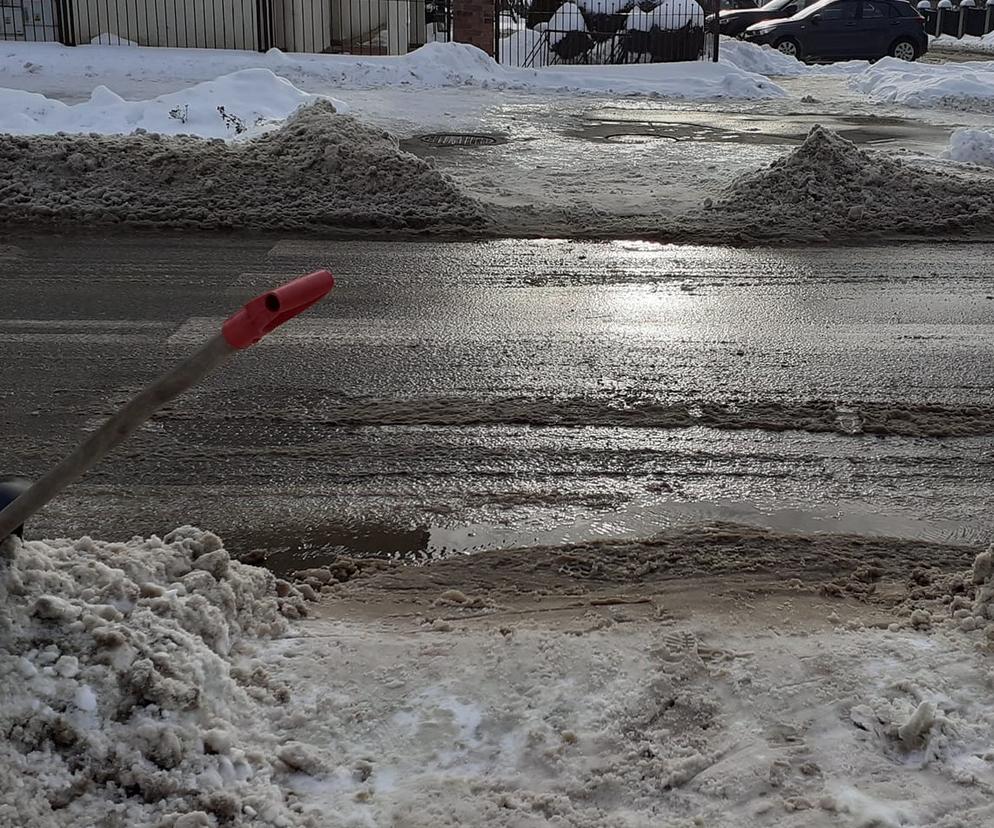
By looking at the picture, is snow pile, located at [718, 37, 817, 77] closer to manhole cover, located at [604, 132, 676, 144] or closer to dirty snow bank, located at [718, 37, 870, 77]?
dirty snow bank, located at [718, 37, 870, 77]

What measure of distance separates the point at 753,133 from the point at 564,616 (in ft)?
42.0

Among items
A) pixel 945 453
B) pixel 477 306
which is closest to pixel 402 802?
pixel 945 453

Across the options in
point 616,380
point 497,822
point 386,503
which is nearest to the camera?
point 497,822

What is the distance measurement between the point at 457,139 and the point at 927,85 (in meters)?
11.4

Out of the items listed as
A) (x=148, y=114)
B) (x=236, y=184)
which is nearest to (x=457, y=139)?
(x=148, y=114)

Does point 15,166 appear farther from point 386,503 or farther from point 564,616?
point 564,616

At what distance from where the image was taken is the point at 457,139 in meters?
14.0

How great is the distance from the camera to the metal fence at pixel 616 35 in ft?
79.8

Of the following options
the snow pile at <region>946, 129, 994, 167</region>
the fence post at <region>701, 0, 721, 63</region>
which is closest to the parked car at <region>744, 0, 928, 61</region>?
the fence post at <region>701, 0, 721, 63</region>

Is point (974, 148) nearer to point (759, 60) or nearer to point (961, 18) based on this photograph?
point (759, 60)

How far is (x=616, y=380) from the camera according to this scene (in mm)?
5730

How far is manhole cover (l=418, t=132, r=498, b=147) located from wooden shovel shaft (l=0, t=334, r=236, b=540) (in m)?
11.4

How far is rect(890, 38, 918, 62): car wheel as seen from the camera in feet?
92.0

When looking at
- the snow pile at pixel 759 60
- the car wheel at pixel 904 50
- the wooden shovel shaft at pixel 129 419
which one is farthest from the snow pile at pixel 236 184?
the car wheel at pixel 904 50
